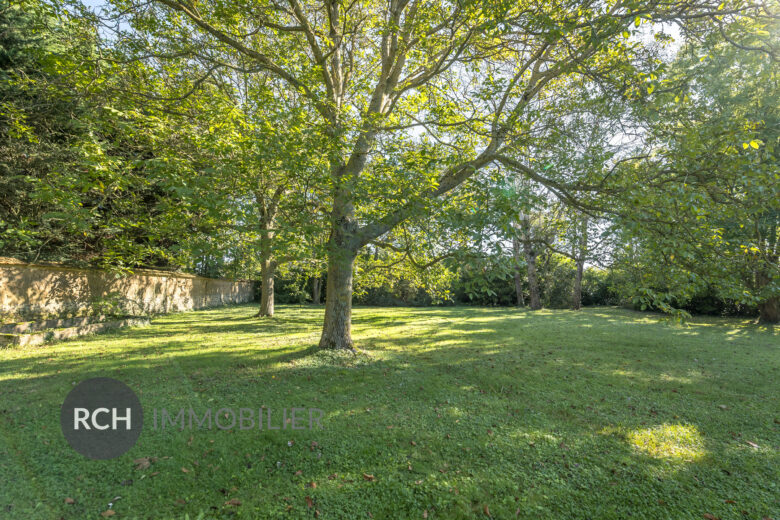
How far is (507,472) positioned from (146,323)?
14.1 meters

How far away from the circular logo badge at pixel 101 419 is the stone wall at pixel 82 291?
763cm

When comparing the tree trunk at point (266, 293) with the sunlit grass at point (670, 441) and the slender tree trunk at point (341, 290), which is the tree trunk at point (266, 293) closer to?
the slender tree trunk at point (341, 290)

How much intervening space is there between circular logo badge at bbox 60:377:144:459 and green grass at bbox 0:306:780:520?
14cm

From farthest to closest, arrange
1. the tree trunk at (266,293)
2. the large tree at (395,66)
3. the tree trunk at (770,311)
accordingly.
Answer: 1. the tree trunk at (266,293)
2. the tree trunk at (770,311)
3. the large tree at (395,66)

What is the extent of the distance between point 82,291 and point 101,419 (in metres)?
11.3

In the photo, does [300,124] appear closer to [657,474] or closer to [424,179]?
[424,179]

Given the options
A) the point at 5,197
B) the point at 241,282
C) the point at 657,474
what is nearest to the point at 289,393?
the point at 657,474

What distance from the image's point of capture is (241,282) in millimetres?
28891

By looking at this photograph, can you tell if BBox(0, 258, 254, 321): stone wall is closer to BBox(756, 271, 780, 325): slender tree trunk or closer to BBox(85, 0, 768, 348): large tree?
BBox(85, 0, 768, 348): large tree

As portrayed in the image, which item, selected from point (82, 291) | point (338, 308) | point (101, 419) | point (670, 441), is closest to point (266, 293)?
point (82, 291)

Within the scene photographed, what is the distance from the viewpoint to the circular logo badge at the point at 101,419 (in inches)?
140

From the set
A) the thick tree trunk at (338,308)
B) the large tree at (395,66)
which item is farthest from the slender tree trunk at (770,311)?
the thick tree trunk at (338,308)

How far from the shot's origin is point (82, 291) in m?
12.1

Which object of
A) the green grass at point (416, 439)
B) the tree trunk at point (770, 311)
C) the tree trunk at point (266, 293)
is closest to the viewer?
the green grass at point (416, 439)
